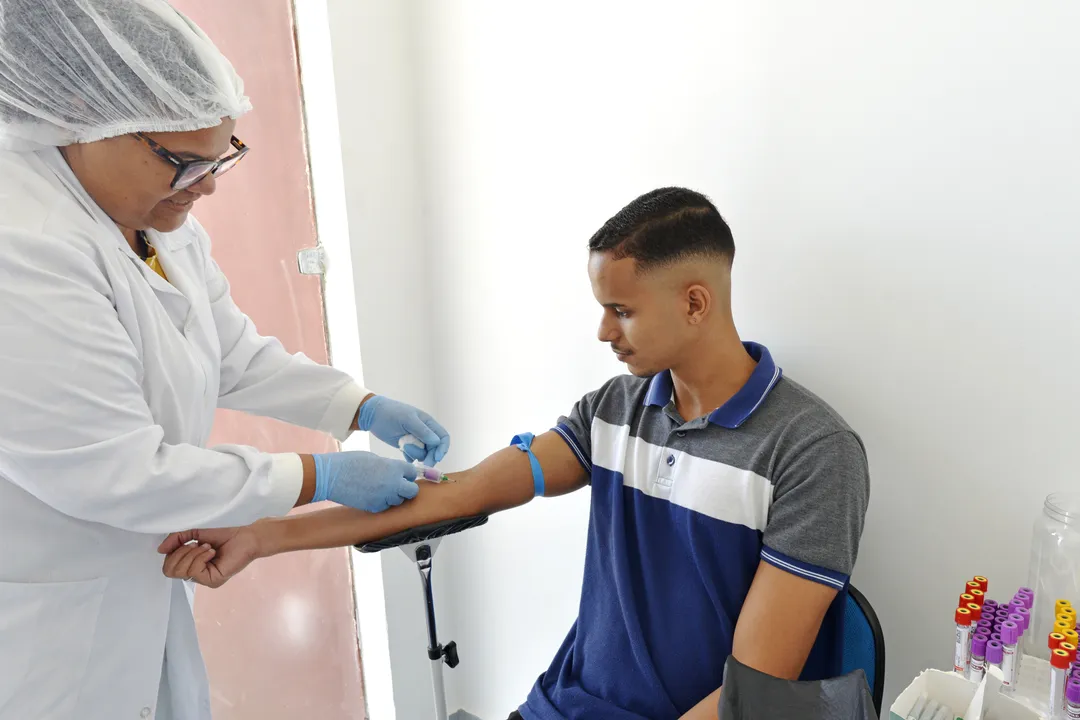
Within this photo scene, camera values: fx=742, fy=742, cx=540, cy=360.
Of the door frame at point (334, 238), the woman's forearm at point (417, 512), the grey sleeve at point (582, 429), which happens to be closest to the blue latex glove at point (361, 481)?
the woman's forearm at point (417, 512)

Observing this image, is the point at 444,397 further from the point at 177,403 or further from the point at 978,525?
the point at 978,525

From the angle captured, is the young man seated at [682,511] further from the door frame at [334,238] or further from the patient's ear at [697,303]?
the door frame at [334,238]

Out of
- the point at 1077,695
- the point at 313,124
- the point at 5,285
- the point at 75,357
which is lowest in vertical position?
the point at 1077,695

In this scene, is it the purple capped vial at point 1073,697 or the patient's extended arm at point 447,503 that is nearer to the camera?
the purple capped vial at point 1073,697

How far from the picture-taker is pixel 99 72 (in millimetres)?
1091

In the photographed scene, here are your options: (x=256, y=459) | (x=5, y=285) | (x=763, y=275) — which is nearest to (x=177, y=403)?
(x=256, y=459)

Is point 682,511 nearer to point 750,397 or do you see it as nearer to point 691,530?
point 691,530

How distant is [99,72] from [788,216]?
1.15 meters

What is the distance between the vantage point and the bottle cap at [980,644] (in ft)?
3.37

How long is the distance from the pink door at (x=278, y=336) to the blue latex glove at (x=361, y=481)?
80cm

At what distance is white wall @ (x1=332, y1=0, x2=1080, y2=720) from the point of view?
1139 mm

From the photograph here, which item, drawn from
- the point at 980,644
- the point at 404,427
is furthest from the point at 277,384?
the point at 980,644

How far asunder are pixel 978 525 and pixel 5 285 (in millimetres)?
1521

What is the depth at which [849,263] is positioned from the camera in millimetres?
1307
